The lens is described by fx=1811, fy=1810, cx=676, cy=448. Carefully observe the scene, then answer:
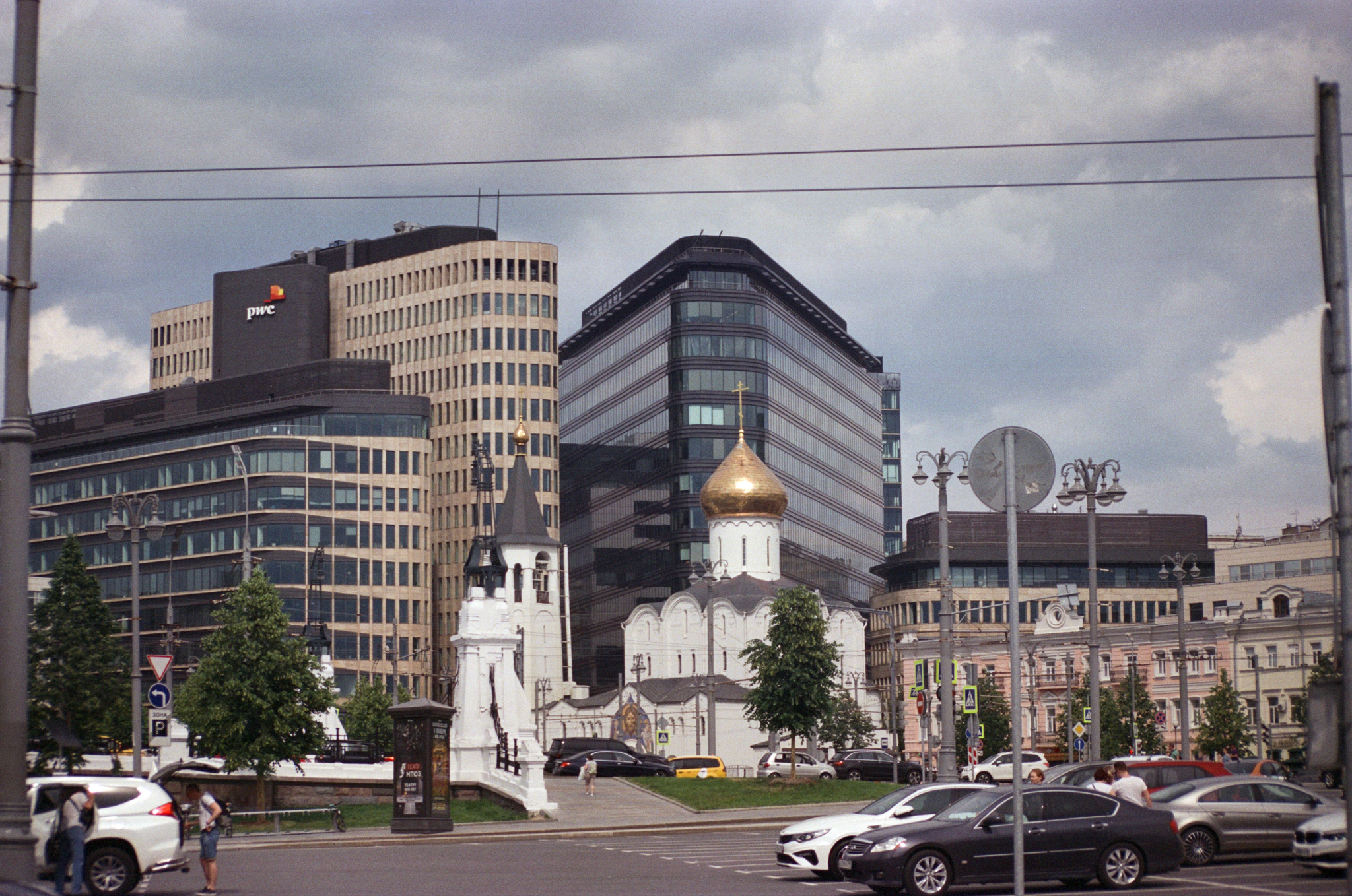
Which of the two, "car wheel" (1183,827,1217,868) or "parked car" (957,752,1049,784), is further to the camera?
"parked car" (957,752,1049,784)

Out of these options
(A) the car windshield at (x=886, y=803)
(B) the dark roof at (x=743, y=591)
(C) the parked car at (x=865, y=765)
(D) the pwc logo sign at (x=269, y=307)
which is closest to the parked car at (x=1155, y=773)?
(A) the car windshield at (x=886, y=803)

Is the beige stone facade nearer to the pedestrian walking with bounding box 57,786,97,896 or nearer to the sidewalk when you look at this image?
the sidewalk

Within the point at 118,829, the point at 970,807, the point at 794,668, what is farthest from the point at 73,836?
the point at 794,668

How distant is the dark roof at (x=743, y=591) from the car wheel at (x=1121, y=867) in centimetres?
9235

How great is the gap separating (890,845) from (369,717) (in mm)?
77351

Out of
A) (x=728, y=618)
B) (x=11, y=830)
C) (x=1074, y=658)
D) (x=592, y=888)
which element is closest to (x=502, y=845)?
(x=592, y=888)

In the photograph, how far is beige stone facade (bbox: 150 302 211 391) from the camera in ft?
567

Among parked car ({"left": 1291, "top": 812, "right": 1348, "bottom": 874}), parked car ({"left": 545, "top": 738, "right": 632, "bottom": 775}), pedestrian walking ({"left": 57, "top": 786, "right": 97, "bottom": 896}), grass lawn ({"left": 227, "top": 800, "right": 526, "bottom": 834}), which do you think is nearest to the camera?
pedestrian walking ({"left": 57, "top": 786, "right": 97, "bottom": 896})

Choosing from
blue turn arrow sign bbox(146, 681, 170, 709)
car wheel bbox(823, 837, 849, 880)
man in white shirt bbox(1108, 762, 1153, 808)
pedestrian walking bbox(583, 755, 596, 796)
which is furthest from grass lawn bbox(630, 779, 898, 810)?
man in white shirt bbox(1108, 762, 1153, 808)

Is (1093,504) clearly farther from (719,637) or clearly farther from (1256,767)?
(719,637)

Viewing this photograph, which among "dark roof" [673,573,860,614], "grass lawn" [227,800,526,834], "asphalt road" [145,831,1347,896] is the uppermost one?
"dark roof" [673,573,860,614]

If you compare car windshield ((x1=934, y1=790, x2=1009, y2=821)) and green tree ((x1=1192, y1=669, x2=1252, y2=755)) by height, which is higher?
car windshield ((x1=934, y1=790, x2=1009, y2=821))

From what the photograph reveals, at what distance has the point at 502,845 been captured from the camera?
127 ft

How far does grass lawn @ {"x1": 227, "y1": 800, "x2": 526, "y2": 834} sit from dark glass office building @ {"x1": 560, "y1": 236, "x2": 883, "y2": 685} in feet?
257
